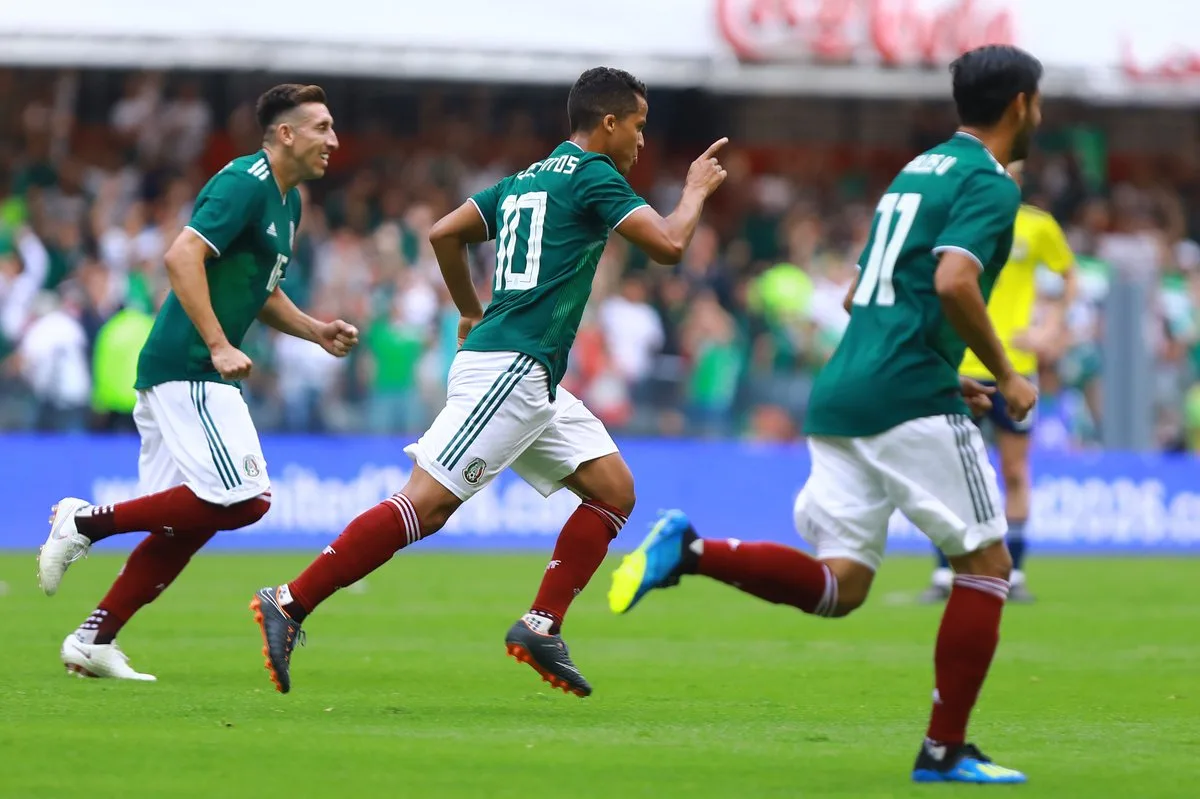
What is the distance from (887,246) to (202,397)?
3221mm

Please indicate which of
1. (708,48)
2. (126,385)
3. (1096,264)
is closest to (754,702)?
(126,385)

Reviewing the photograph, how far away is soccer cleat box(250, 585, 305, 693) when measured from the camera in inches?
271

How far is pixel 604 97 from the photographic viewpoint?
7.33 metres

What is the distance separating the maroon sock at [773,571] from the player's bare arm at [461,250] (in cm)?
192

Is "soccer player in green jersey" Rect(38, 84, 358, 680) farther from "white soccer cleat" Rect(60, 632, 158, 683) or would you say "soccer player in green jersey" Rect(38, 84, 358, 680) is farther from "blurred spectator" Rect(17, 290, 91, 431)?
"blurred spectator" Rect(17, 290, 91, 431)

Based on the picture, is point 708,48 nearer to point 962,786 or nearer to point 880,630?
point 880,630

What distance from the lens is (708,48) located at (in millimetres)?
22703

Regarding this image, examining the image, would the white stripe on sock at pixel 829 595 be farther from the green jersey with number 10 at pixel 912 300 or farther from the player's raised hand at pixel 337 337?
the player's raised hand at pixel 337 337

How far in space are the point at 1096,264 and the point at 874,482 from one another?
15.3m

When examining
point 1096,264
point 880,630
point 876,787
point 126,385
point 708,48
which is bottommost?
point 876,787

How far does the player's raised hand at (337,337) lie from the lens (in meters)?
8.16

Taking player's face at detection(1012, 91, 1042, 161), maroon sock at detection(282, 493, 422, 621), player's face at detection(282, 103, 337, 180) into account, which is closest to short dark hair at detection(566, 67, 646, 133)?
player's face at detection(282, 103, 337, 180)

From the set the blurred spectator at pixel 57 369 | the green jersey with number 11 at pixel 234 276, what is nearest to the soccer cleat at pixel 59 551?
the green jersey with number 11 at pixel 234 276

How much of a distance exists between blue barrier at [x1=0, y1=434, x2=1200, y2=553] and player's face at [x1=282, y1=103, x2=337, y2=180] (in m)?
9.16
